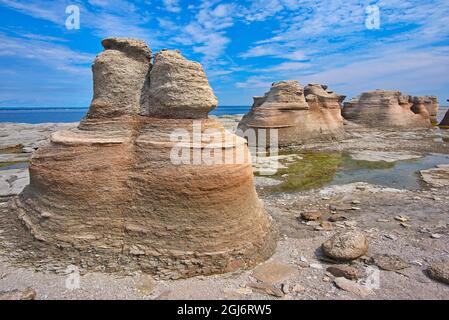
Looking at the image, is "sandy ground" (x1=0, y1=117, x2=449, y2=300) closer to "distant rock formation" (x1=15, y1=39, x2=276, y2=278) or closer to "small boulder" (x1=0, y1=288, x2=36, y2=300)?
"small boulder" (x1=0, y1=288, x2=36, y2=300)

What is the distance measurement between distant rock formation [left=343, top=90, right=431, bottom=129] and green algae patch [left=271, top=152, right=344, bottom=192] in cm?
1518

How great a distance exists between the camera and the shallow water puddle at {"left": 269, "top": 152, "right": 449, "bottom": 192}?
12.1 m

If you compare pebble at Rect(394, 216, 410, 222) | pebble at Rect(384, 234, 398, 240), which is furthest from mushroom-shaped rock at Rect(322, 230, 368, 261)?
pebble at Rect(394, 216, 410, 222)

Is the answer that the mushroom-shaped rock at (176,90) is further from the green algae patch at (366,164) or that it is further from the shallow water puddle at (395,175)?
the green algae patch at (366,164)

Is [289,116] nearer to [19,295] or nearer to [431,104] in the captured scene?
[19,295]

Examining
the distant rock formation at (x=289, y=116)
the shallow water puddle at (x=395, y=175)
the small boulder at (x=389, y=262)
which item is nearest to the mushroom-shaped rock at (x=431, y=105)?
the distant rock formation at (x=289, y=116)

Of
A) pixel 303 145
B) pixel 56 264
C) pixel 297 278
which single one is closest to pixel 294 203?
pixel 297 278

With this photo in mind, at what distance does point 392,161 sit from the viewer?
54.7ft

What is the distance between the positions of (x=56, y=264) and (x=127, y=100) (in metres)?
3.20

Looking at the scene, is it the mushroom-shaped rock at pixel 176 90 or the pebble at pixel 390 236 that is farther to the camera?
the pebble at pixel 390 236

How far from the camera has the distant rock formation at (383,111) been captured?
30.9m

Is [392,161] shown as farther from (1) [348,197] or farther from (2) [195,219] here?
(2) [195,219]

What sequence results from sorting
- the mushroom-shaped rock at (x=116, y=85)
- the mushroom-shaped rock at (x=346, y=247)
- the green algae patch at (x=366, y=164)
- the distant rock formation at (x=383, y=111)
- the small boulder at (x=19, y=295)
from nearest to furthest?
the small boulder at (x=19, y=295), the mushroom-shaped rock at (x=346, y=247), the mushroom-shaped rock at (x=116, y=85), the green algae patch at (x=366, y=164), the distant rock formation at (x=383, y=111)

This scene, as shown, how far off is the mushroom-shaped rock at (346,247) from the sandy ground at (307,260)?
0.59ft
